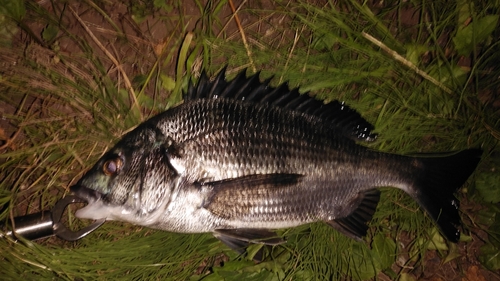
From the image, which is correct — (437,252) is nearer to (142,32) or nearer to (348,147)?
(348,147)

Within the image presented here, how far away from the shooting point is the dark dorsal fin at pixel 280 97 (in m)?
1.92

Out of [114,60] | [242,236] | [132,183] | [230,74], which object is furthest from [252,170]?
[114,60]

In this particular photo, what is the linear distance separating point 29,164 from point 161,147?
984 mm

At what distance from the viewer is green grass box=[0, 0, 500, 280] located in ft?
7.04

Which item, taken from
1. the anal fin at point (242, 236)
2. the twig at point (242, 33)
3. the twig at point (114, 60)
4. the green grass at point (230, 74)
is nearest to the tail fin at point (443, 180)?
the green grass at point (230, 74)

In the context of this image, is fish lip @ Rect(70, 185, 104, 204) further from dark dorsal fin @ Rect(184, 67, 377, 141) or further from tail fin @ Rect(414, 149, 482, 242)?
tail fin @ Rect(414, 149, 482, 242)

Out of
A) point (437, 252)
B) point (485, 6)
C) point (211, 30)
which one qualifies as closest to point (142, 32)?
point (211, 30)

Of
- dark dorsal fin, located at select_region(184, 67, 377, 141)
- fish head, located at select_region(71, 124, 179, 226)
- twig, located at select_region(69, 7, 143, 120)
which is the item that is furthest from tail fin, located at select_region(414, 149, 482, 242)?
twig, located at select_region(69, 7, 143, 120)

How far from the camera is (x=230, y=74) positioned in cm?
225

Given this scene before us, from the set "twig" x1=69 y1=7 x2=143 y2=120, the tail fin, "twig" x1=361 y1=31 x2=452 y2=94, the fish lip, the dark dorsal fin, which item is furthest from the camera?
"twig" x1=361 y1=31 x2=452 y2=94

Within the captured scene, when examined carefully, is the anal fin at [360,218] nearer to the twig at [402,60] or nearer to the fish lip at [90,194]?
the twig at [402,60]

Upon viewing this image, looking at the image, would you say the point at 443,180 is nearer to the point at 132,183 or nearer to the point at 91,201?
the point at 132,183

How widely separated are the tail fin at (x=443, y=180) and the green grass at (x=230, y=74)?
25cm

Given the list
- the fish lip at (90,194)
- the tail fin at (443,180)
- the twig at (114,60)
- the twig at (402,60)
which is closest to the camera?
the fish lip at (90,194)
